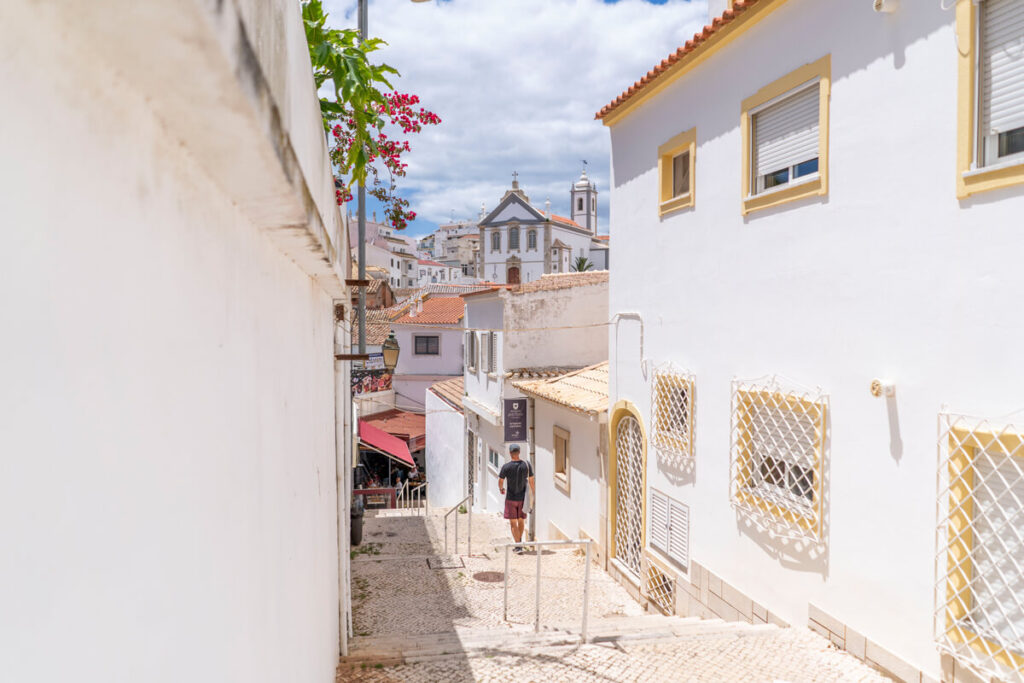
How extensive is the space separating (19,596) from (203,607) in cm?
83

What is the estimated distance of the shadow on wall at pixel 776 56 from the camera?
6.08 metres

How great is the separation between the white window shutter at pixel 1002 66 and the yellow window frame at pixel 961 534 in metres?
2.23

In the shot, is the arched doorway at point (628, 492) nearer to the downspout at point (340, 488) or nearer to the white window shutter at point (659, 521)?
the white window shutter at point (659, 521)

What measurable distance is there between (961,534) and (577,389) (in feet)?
30.8

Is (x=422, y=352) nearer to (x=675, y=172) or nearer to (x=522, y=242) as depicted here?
(x=675, y=172)

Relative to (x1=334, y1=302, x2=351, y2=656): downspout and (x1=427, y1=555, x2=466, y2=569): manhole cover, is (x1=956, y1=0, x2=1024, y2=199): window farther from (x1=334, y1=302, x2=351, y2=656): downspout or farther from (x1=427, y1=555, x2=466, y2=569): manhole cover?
(x1=427, y1=555, x2=466, y2=569): manhole cover

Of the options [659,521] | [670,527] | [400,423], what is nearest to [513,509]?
[659,521]

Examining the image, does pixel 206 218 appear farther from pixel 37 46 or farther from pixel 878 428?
pixel 878 428

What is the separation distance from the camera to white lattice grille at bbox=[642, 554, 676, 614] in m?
10.1

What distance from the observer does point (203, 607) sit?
1.61 m

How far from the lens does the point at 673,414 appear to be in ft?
32.6

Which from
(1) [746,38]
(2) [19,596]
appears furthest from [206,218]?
(1) [746,38]

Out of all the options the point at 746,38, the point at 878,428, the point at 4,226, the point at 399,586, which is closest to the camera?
the point at 4,226

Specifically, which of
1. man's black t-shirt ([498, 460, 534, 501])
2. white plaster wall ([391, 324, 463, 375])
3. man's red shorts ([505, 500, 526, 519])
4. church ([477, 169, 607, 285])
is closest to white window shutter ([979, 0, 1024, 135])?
man's black t-shirt ([498, 460, 534, 501])
